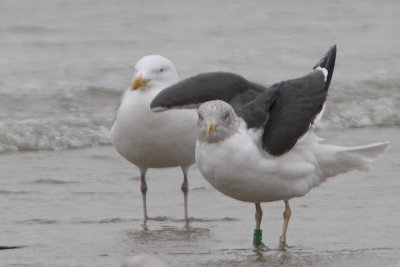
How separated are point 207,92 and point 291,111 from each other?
0.65m

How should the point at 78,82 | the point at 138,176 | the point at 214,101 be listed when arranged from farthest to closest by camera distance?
the point at 78,82, the point at 138,176, the point at 214,101

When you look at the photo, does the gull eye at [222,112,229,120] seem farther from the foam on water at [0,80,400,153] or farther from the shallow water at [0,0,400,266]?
the foam on water at [0,80,400,153]

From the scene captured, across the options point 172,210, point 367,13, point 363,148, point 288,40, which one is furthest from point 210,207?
point 367,13

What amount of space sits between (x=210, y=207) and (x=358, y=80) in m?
6.19

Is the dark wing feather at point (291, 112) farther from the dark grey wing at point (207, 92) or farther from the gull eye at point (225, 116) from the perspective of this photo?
the dark grey wing at point (207, 92)

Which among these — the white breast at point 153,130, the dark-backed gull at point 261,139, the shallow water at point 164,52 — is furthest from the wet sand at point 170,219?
the shallow water at point 164,52

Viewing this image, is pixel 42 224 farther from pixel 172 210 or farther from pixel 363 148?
pixel 363 148

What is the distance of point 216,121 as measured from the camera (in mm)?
6070

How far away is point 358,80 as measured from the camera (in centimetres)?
1379

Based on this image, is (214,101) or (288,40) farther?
(288,40)

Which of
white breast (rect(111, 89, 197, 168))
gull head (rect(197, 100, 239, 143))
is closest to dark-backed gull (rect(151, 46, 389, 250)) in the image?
gull head (rect(197, 100, 239, 143))

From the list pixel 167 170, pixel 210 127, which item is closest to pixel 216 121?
pixel 210 127

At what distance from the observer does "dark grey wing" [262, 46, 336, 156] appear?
244 inches

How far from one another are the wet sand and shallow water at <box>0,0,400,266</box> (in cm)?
1
